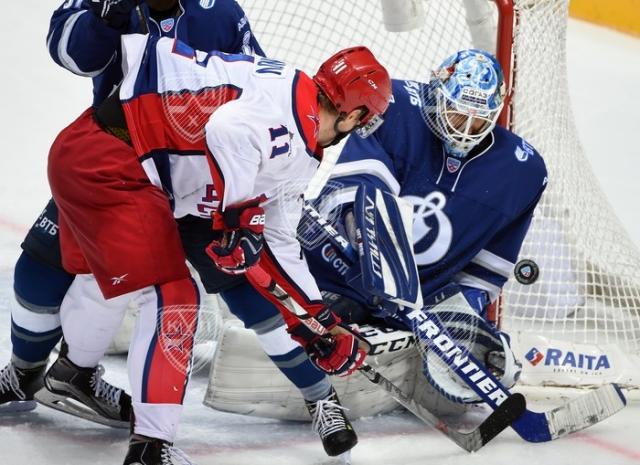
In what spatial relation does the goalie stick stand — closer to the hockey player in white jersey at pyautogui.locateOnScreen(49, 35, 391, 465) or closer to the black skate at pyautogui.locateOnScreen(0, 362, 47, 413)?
the hockey player in white jersey at pyautogui.locateOnScreen(49, 35, 391, 465)

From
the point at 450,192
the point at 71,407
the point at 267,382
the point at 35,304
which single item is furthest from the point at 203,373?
the point at 450,192

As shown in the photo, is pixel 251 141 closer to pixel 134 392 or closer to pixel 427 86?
pixel 134 392

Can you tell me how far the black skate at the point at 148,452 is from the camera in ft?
6.57

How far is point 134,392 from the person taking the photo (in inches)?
79.5

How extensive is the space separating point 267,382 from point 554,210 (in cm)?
106

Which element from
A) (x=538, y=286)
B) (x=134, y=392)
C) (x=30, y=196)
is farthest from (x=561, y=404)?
(x=30, y=196)

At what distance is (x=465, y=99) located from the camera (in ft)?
8.66

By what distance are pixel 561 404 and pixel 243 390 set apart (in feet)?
2.77

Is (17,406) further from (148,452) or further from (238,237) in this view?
(238,237)

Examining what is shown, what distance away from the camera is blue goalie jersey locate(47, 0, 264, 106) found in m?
2.09

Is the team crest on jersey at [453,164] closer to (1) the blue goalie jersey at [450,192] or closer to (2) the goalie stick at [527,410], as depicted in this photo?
(1) the blue goalie jersey at [450,192]

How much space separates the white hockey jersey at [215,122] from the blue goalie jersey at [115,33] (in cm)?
7

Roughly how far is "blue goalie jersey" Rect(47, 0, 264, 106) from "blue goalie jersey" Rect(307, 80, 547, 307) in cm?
41

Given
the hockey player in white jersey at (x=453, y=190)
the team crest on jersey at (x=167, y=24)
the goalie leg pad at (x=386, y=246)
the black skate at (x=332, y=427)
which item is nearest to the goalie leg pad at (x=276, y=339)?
the black skate at (x=332, y=427)
